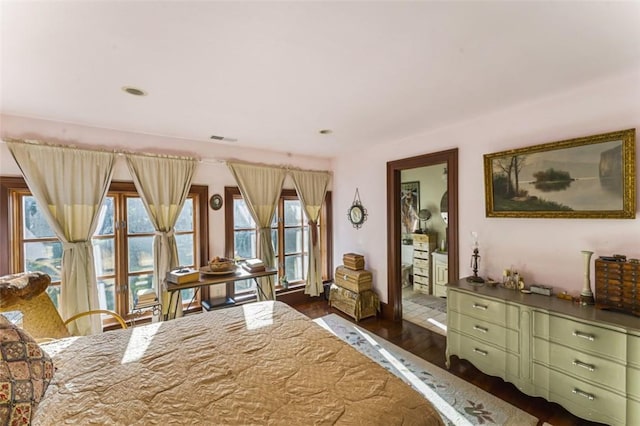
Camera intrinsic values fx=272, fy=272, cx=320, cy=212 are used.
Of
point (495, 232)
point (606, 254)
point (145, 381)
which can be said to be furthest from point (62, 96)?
point (606, 254)

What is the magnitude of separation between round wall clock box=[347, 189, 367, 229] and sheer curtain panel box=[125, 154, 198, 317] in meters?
2.42

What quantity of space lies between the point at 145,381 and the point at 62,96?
2.30 meters

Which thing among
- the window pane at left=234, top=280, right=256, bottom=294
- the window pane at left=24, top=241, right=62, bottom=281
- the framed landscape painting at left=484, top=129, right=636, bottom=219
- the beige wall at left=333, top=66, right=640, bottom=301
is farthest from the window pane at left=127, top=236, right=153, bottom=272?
the framed landscape painting at left=484, top=129, right=636, bottom=219

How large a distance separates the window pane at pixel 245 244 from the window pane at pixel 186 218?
62 centimetres

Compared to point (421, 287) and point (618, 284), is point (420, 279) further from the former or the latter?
point (618, 284)

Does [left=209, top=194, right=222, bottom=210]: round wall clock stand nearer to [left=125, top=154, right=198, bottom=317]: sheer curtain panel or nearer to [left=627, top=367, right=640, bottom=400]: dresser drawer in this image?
[left=125, top=154, right=198, bottom=317]: sheer curtain panel

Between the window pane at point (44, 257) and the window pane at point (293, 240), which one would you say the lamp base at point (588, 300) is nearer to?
the window pane at point (293, 240)

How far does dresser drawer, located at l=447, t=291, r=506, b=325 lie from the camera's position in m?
2.27

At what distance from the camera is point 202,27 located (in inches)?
55.2

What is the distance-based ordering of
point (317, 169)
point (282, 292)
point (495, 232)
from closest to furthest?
point (495, 232) → point (282, 292) → point (317, 169)

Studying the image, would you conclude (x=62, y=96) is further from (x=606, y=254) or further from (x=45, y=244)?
(x=606, y=254)

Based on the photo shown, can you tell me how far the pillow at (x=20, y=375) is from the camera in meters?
1.15

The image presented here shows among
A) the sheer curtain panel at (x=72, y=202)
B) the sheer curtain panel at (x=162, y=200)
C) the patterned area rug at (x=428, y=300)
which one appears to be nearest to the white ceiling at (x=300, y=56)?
the sheer curtain panel at (x=72, y=202)

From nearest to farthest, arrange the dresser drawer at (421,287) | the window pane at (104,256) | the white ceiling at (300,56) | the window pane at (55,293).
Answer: the white ceiling at (300,56) < the window pane at (55,293) < the window pane at (104,256) < the dresser drawer at (421,287)
